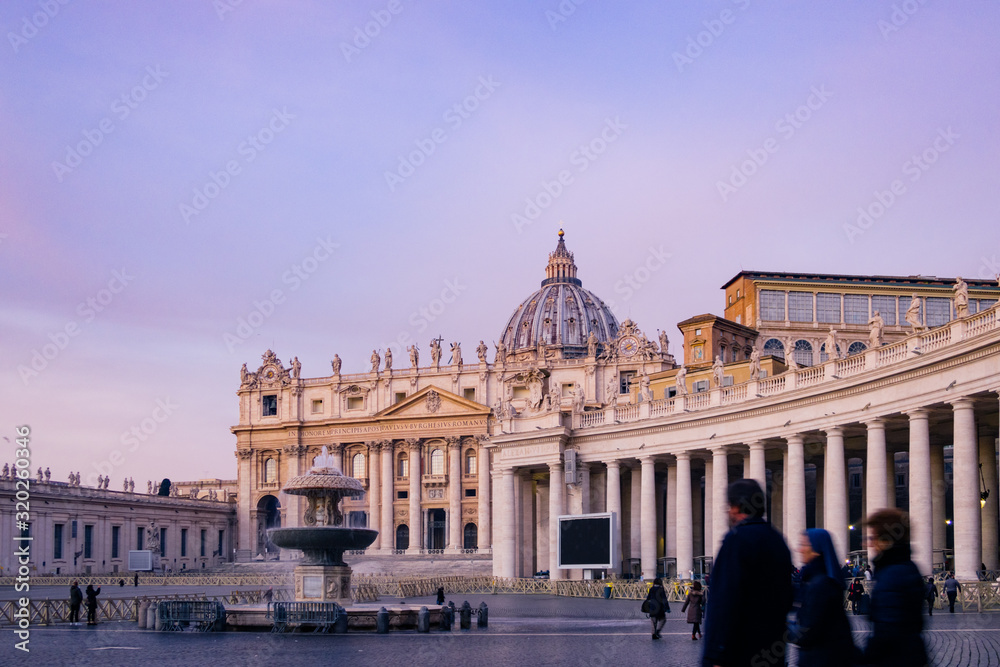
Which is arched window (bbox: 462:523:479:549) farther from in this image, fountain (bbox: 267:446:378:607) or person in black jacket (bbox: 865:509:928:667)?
person in black jacket (bbox: 865:509:928:667)

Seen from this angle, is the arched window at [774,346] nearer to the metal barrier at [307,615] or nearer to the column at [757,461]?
the column at [757,461]

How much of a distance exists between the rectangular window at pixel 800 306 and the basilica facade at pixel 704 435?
0.09m

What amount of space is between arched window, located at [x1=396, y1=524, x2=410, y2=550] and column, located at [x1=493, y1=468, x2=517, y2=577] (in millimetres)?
65622

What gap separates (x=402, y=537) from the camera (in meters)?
120

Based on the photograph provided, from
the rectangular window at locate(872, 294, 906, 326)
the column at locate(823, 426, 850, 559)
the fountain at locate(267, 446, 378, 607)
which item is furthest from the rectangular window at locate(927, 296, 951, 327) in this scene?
the fountain at locate(267, 446, 378, 607)

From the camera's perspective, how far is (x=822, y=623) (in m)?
7.85

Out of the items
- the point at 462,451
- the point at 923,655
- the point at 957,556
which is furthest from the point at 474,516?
the point at 923,655

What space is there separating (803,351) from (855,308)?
16.4 ft

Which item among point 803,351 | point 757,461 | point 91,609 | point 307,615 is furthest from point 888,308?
point 91,609

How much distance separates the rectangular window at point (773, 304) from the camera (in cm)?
8169

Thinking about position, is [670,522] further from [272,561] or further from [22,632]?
[272,561]

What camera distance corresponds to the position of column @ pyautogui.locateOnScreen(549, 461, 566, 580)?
168 ft

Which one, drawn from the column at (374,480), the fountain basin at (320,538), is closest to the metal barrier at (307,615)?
the fountain basin at (320,538)

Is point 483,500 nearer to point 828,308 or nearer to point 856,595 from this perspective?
point 828,308
